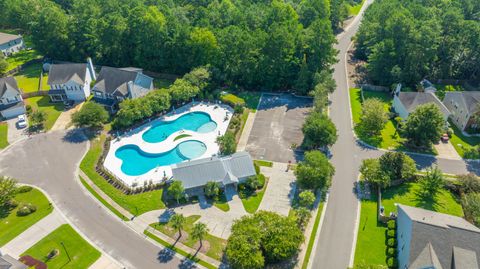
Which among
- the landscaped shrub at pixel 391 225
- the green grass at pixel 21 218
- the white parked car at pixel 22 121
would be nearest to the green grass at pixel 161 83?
the white parked car at pixel 22 121

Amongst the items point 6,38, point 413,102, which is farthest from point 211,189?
point 6,38

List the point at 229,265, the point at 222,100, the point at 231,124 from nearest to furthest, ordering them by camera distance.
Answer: the point at 229,265 → the point at 231,124 → the point at 222,100

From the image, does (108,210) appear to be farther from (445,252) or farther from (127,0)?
(127,0)

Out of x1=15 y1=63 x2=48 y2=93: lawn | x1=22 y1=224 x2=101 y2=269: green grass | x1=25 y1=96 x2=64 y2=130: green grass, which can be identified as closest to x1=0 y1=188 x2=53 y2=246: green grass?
x1=22 y1=224 x2=101 y2=269: green grass

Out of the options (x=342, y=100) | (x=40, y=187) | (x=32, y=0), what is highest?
(x=32, y=0)

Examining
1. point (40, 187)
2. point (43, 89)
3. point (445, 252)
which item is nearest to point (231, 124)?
Result: point (40, 187)

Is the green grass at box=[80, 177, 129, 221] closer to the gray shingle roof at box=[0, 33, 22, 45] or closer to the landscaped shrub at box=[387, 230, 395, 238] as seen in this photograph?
the landscaped shrub at box=[387, 230, 395, 238]

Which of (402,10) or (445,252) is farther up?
(402,10)

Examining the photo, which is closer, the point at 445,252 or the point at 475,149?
the point at 445,252
